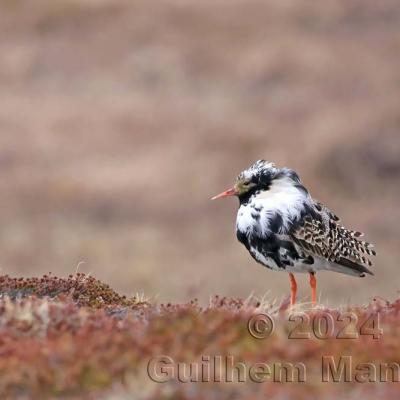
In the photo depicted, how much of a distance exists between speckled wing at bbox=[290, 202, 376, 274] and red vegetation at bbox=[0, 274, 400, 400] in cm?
144

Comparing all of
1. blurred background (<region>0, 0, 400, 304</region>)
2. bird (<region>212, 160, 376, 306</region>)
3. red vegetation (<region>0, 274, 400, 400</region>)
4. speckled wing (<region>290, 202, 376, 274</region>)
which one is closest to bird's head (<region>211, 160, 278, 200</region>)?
bird (<region>212, 160, 376, 306</region>)

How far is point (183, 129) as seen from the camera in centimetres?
4494

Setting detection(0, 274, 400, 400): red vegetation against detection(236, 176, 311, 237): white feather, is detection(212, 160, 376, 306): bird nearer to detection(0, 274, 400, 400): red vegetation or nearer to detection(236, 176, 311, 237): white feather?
detection(236, 176, 311, 237): white feather

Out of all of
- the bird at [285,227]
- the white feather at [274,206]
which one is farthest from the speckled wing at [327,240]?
the white feather at [274,206]

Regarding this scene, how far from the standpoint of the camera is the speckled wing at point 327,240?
1189cm

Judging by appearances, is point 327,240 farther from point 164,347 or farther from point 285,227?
point 164,347

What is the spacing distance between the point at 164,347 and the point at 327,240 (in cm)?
378

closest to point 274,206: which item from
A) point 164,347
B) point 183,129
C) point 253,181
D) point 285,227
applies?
point 285,227

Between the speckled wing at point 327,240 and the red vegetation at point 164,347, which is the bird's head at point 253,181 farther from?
the red vegetation at point 164,347

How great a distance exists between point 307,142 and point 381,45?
13.1m

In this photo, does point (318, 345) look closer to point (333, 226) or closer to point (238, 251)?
point (333, 226)

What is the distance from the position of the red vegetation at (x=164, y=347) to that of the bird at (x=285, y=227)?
131 centimetres

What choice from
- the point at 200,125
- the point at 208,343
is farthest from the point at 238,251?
the point at 208,343

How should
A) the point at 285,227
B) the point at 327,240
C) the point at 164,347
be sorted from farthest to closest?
1. the point at 327,240
2. the point at 285,227
3. the point at 164,347
